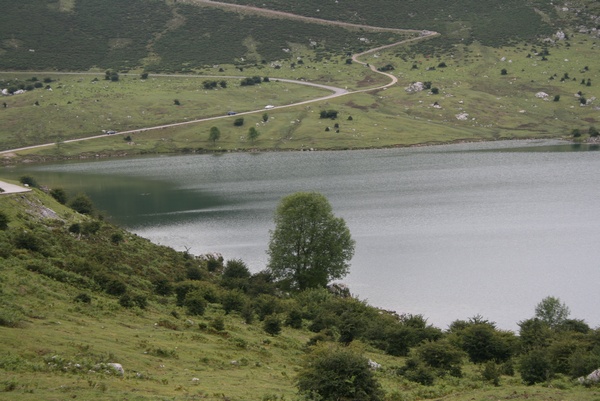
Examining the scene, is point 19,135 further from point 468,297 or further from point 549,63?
point 549,63

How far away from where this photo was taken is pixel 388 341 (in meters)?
34.7

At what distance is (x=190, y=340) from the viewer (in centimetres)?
2831

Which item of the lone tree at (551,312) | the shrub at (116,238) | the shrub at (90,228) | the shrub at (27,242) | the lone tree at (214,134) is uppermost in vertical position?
the lone tree at (214,134)

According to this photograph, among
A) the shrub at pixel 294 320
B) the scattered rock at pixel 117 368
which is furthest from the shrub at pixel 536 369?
the scattered rock at pixel 117 368

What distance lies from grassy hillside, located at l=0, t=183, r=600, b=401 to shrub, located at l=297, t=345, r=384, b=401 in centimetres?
86

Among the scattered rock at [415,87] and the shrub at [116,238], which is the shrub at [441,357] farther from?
the scattered rock at [415,87]

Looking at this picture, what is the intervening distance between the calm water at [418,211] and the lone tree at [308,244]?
9.81 feet

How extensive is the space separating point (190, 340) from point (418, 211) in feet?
188

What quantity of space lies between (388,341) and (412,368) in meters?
6.33

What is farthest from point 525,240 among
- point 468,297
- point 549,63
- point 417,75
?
point 549,63

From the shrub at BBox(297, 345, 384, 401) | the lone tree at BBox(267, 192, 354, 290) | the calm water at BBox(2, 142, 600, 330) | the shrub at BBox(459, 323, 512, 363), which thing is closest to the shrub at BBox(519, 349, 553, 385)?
the shrub at BBox(459, 323, 512, 363)

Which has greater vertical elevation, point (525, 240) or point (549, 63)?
point (549, 63)

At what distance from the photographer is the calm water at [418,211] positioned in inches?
2110

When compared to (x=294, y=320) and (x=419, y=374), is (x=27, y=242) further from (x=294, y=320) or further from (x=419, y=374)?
(x=419, y=374)
